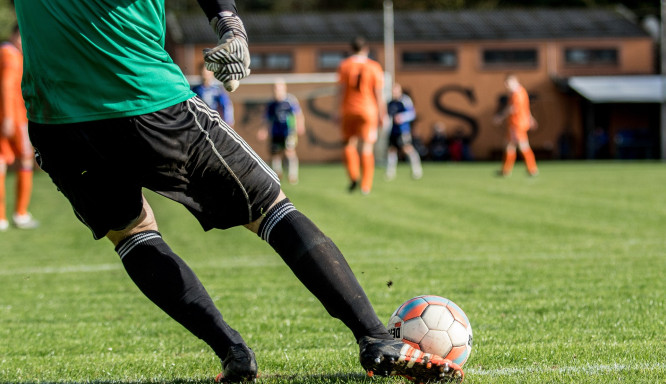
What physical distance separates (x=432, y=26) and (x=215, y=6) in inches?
1585

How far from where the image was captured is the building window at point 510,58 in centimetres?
4100

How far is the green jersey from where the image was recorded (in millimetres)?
2670

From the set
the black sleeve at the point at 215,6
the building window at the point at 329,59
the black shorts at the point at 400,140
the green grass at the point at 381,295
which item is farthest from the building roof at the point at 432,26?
the black sleeve at the point at 215,6

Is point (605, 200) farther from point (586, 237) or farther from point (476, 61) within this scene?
point (476, 61)

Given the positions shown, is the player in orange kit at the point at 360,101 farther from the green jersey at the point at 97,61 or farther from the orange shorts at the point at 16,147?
the green jersey at the point at 97,61

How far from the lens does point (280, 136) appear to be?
20453 mm

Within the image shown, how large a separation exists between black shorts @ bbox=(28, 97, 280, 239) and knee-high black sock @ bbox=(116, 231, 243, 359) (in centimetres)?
25

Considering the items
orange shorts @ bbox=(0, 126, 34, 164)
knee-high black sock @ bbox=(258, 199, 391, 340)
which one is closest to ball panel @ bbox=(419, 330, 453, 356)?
knee-high black sock @ bbox=(258, 199, 391, 340)

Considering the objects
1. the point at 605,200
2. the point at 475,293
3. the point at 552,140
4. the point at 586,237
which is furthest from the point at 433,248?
the point at 552,140

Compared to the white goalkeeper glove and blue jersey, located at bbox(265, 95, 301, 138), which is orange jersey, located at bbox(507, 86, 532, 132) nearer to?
blue jersey, located at bbox(265, 95, 301, 138)

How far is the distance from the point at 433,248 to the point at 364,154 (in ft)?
19.8

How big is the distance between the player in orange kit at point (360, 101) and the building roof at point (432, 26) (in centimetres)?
2692

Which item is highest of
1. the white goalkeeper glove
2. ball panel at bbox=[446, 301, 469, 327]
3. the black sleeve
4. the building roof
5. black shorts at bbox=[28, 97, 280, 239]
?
the building roof

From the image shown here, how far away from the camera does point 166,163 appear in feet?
8.83
